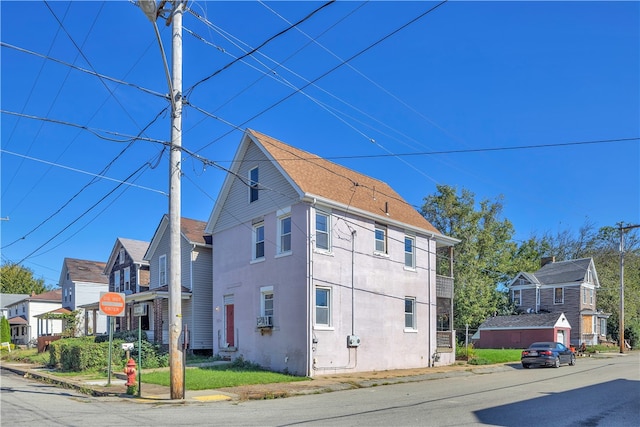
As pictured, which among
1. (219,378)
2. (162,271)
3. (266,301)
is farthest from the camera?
(162,271)

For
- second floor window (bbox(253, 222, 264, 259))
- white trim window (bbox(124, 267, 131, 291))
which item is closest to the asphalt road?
second floor window (bbox(253, 222, 264, 259))

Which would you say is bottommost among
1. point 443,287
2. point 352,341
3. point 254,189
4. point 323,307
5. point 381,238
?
point 352,341

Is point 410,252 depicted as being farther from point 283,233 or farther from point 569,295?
point 569,295

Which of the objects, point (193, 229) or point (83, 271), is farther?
point (83, 271)

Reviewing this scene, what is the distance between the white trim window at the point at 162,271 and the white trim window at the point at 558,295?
3826 centimetres

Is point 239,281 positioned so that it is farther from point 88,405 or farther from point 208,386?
point 88,405

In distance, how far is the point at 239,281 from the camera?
24.4 metres

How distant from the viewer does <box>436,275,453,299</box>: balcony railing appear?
28.1 meters

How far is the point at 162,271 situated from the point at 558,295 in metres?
38.6

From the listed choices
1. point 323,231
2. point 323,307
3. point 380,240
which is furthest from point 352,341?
point 380,240

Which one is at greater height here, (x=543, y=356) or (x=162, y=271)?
(x=162, y=271)

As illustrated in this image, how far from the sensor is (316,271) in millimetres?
20891

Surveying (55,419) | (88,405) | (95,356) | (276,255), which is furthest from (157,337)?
(55,419)

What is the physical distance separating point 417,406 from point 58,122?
11259 mm
